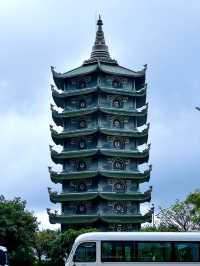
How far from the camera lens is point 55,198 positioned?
67438 millimetres

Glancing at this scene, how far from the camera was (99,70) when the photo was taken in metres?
69.2

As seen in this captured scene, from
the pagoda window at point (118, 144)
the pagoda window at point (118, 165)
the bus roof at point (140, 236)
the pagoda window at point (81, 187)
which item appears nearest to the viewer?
the bus roof at point (140, 236)

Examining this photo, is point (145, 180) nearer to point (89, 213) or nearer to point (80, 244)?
point (89, 213)

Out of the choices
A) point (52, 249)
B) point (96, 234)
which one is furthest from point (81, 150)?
point (96, 234)

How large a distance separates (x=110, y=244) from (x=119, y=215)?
38863 millimetres

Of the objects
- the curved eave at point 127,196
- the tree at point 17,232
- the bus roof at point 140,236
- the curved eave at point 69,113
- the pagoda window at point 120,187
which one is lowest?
the bus roof at point 140,236

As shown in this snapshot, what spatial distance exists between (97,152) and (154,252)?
39.3m

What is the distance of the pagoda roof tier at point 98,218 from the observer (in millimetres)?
64875

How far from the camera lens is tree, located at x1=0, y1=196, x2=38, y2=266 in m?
57.1

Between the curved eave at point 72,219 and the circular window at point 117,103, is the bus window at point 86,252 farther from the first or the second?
the circular window at point 117,103

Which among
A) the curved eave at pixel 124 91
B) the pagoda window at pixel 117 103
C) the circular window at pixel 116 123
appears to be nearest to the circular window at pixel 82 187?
the circular window at pixel 116 123

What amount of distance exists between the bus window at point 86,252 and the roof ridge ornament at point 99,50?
46031 millimetres

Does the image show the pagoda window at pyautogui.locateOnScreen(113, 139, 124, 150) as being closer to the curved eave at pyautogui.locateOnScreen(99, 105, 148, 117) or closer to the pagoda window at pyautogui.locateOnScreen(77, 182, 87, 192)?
the curved eave at pyautogui.locateOnScreen(99, 105, 148, 117)

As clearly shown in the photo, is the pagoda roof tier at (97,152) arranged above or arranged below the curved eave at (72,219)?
above
